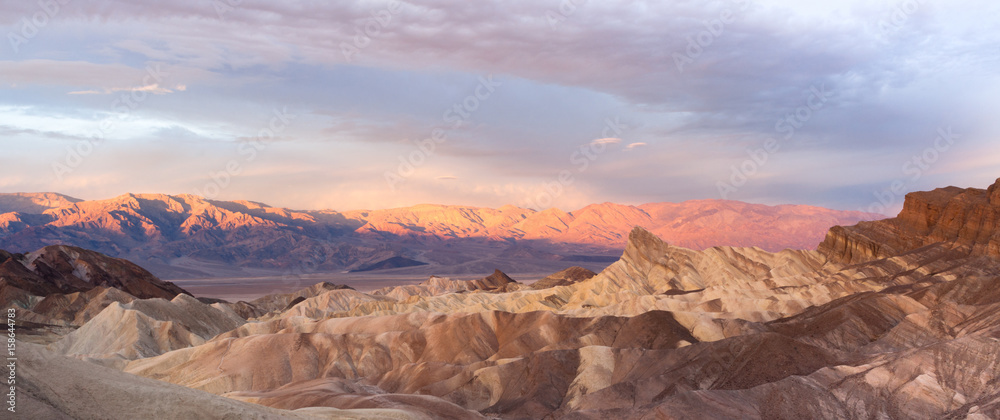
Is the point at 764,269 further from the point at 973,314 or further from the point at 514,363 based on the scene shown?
the point at 514,363

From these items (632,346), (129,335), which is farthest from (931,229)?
(129,335)

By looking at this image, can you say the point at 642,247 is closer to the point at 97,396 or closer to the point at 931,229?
the point at 931,229

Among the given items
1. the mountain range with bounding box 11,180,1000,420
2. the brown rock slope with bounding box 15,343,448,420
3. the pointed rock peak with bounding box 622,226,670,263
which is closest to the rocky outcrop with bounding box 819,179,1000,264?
the mountain range with bounding box 11,180,1000,420

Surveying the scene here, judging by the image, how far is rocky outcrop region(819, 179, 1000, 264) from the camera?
7694 cm

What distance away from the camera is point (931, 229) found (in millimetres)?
87250

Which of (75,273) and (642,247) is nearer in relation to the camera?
(642,247)

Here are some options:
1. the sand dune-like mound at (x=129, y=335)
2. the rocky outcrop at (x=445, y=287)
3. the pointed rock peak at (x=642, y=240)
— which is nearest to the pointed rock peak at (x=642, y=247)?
the pointed rock peak at (x=642, y=240)

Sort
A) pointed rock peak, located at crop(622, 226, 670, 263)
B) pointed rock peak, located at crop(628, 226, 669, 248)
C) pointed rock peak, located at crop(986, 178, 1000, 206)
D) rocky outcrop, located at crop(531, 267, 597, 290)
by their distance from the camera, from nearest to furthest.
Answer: pointed rock peak, located at crop(986, 178, 1000, 206), pointed rock peak, located at crop(622, 226, 670, 263), pointed rock peak, located at crop(628, 226, 669, 248), rocky outcrop, located at crop(531, 267, 597, 290)

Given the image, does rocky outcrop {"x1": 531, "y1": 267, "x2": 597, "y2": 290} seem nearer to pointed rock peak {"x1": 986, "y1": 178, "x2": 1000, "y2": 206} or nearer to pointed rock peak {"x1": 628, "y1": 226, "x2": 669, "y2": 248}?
pointed rock peak {"x1": 628, "y1": 226, "x2": 669, "y2": 248}

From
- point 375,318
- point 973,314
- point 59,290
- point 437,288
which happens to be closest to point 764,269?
point 973,314

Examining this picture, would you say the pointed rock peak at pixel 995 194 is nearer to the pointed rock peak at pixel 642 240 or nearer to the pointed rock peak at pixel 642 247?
the pointed rock peak at pixel 642 247

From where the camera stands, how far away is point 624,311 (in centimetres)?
7106

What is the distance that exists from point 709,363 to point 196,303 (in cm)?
6400

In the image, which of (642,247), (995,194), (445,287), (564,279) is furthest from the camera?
(445,287)
